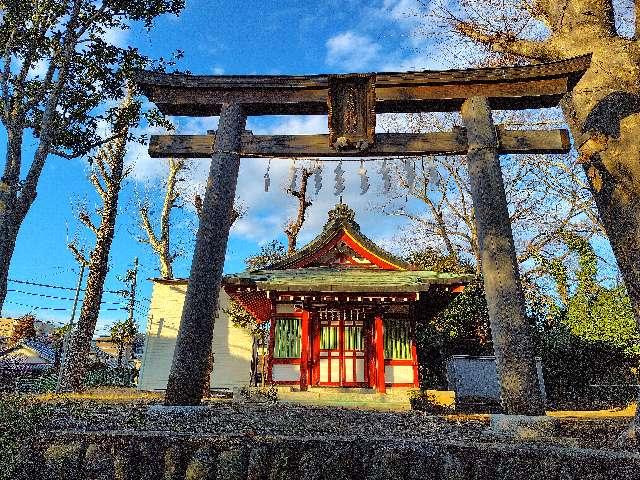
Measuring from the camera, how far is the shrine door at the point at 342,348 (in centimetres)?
1346

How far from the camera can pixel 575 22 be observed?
22.2ft

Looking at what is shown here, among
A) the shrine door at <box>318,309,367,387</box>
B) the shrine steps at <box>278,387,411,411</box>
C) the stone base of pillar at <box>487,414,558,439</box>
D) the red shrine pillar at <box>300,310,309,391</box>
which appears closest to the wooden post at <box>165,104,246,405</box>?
the stone base of pillar at <box>487,414,558,439</box>

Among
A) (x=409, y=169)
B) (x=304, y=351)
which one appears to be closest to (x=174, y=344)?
(x=304, y=351)

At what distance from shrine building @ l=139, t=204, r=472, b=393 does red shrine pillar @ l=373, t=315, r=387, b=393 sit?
0.03 metres

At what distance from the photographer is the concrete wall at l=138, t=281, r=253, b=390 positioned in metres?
21.6

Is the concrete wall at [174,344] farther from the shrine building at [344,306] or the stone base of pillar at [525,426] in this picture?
the stone base of pillar at [525,426]

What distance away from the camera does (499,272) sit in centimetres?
573

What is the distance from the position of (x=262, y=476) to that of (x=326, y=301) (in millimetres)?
9737

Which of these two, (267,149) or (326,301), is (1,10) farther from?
(326,301)

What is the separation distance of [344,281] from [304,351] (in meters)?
2.71

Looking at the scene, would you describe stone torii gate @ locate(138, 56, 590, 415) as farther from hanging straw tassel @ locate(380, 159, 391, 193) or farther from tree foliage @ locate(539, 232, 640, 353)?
tree foliage @ locate(539, 232, 640, 353)

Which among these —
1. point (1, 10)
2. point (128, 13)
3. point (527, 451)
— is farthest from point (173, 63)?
point (527, 451)

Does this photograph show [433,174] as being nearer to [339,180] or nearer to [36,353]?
[339,180]

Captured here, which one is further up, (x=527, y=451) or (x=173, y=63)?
(x=173, y=63)
